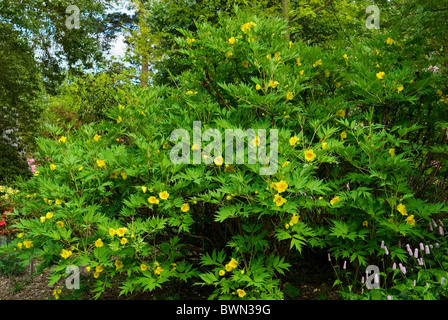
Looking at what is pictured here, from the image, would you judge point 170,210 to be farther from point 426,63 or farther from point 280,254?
point 426,63

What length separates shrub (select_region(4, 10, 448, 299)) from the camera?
2.63 m

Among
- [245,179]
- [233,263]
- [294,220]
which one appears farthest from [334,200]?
[233,263]

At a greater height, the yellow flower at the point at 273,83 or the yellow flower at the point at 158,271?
the yellow flower at the point at 273,83

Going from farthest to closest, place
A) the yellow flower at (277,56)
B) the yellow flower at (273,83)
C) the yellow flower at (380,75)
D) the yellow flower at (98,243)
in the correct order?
the yellow flower at (380,75) < the yellow flower at (277,56) < the yellow flower at (273,83) < the yellow flower at (98,243)

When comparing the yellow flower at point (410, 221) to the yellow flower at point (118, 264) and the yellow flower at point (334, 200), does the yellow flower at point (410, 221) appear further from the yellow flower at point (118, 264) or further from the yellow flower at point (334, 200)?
the yellow flower at point (118, 264)

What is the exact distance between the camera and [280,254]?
9.88 feet

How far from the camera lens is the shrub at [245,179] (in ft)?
8.64

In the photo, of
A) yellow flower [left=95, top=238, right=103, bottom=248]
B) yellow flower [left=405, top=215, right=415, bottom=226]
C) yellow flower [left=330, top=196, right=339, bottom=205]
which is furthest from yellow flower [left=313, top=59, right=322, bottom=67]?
yellow flower [left=95, top=238, right=103, bottom=248]

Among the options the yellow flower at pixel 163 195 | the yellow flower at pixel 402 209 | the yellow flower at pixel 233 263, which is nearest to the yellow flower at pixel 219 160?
the yellow flower at pixel 163 195

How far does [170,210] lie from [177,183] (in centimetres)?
18

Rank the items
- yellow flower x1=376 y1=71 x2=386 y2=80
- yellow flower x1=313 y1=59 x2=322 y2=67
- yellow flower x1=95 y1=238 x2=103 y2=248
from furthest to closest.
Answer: yellow flower x1=313 y1=59 x2=322 y2=67, yellow flower x1=376 y1=71 x2=386 y2=80, yellow flower x1=95 y1=238 x2=103 y2=248

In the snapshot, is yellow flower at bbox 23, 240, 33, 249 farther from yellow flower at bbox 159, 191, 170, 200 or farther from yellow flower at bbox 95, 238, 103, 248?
yellow flower at bbox 159, 191, 170, 200

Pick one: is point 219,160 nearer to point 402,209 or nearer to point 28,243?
point 402,209
